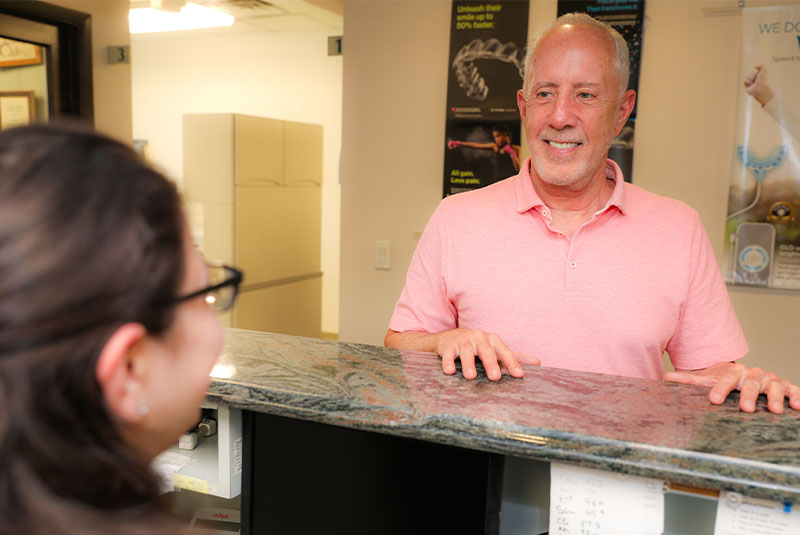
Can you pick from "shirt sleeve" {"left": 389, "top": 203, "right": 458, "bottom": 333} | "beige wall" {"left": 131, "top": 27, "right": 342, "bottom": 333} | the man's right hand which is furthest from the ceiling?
the man's right hand

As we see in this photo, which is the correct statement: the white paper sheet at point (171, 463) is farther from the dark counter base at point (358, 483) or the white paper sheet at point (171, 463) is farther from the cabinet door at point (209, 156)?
the cabinet door at point (209, 156)

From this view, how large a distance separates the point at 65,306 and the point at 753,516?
857 millimetres

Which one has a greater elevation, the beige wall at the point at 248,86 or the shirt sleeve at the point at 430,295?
the beige wall at the point at 248,86

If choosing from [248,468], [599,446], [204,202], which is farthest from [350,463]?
[204,202]

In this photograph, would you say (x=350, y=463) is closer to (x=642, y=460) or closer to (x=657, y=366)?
(x=642, y=460)

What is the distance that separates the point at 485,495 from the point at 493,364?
0.78 ft

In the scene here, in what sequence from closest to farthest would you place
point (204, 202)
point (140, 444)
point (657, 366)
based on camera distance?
point (140, 444), point (657, 366), point (204, 202)

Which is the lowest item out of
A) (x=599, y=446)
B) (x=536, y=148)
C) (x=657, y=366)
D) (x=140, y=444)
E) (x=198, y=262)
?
(x=657, y=366)

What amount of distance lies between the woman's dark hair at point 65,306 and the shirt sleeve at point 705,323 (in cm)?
143

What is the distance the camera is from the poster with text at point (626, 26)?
286cm

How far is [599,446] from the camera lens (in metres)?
0.87

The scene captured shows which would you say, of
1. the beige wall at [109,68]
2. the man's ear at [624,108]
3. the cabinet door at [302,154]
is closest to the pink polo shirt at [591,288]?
the man's ear at [624,108]

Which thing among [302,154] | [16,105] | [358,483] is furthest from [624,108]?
[302,154]

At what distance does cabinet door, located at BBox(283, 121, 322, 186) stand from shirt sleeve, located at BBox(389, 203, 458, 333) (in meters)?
3.98
